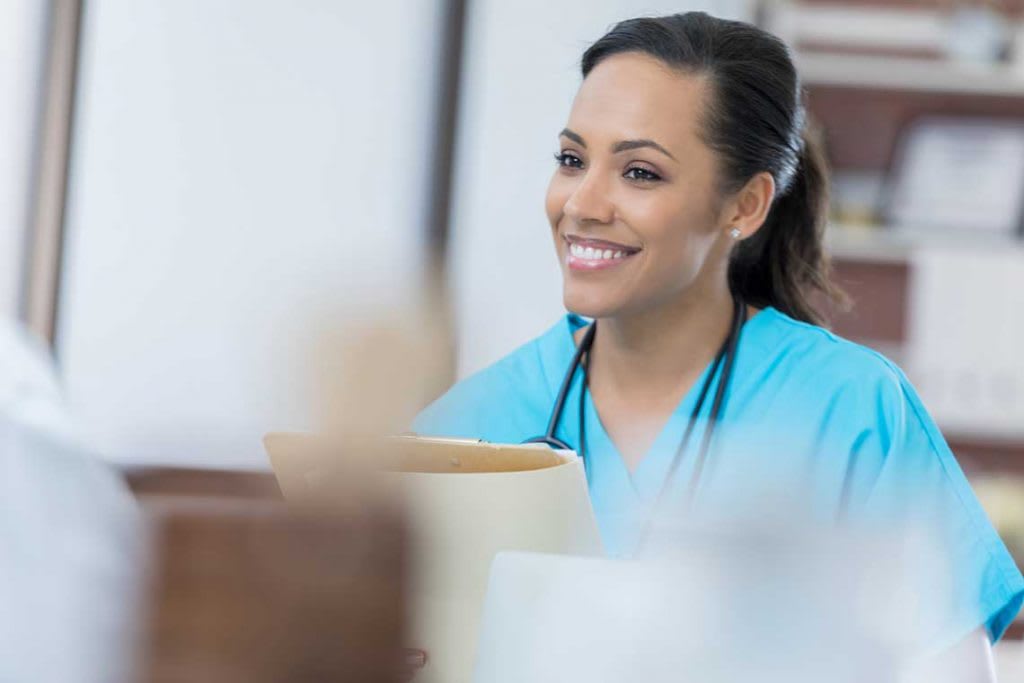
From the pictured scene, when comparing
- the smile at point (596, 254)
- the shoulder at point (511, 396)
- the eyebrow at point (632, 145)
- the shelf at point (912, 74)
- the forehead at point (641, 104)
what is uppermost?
the shelf at point (912, 74)

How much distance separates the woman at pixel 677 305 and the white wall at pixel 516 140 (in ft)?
4.67

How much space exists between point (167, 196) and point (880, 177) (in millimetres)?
1543

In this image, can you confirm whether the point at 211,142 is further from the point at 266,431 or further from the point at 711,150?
the point at 266,431

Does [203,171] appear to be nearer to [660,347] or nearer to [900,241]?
[900,241]

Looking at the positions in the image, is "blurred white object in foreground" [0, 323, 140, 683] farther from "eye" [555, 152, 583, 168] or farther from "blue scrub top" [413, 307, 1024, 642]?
"eye" [555, 152, 583, 168]

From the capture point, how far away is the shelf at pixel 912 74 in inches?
108

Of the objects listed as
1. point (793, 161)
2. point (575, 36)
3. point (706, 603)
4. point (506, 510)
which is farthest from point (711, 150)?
point (575, 36)

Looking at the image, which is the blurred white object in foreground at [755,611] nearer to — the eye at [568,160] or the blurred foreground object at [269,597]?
the blurred foreground object at [269,597]

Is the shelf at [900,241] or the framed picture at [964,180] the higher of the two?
the framed picture at [964,180]

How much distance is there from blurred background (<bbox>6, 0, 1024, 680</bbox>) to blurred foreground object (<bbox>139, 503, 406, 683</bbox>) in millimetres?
2323

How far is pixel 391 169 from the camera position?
9.62 feet

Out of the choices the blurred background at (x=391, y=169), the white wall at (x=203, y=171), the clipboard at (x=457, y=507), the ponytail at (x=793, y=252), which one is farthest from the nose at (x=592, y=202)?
the white wall at (x=203, y=171)

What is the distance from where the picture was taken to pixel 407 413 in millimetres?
351

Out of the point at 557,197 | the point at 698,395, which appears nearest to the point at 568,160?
the point at 557,197
